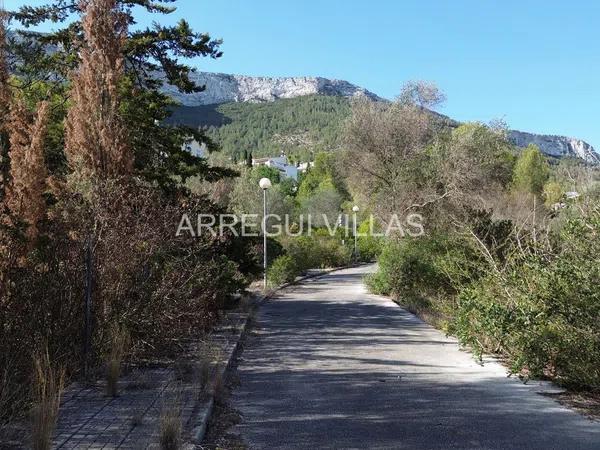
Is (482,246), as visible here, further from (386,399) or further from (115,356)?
(115,356)

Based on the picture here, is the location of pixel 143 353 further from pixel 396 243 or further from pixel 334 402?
pixel 396 243

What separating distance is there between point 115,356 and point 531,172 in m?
52.7

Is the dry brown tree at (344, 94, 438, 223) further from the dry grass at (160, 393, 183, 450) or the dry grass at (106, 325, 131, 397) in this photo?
the dry grass at (160, 393, 183, 450)

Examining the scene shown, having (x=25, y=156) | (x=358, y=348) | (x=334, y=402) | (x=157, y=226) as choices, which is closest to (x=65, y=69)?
(x=25, y=156)

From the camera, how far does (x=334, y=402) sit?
6277 mm

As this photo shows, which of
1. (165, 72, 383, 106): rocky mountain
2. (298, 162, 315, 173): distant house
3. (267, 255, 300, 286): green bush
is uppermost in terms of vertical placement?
(165, 72, 383, 106): rocky mountain

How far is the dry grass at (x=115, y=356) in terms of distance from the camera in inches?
240

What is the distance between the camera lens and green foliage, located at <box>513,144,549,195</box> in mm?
50844

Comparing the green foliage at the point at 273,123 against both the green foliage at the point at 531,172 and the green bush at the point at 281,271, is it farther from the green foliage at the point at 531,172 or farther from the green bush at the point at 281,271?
the green bush at the point at 281,271

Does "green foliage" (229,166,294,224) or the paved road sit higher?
"green foliage" (229,166,294,224)

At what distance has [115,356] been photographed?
657cm

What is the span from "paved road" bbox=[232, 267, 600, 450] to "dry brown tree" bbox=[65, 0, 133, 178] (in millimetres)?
4253

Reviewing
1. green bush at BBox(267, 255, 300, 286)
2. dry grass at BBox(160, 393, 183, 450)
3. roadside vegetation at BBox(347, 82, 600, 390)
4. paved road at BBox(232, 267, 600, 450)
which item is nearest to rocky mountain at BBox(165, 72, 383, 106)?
roadside vegetation at BBox(347, 82, 600, 390)

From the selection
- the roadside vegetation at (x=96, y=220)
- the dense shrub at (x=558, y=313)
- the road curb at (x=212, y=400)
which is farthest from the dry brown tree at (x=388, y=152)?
the dense shrub at (x=558, y=313)
